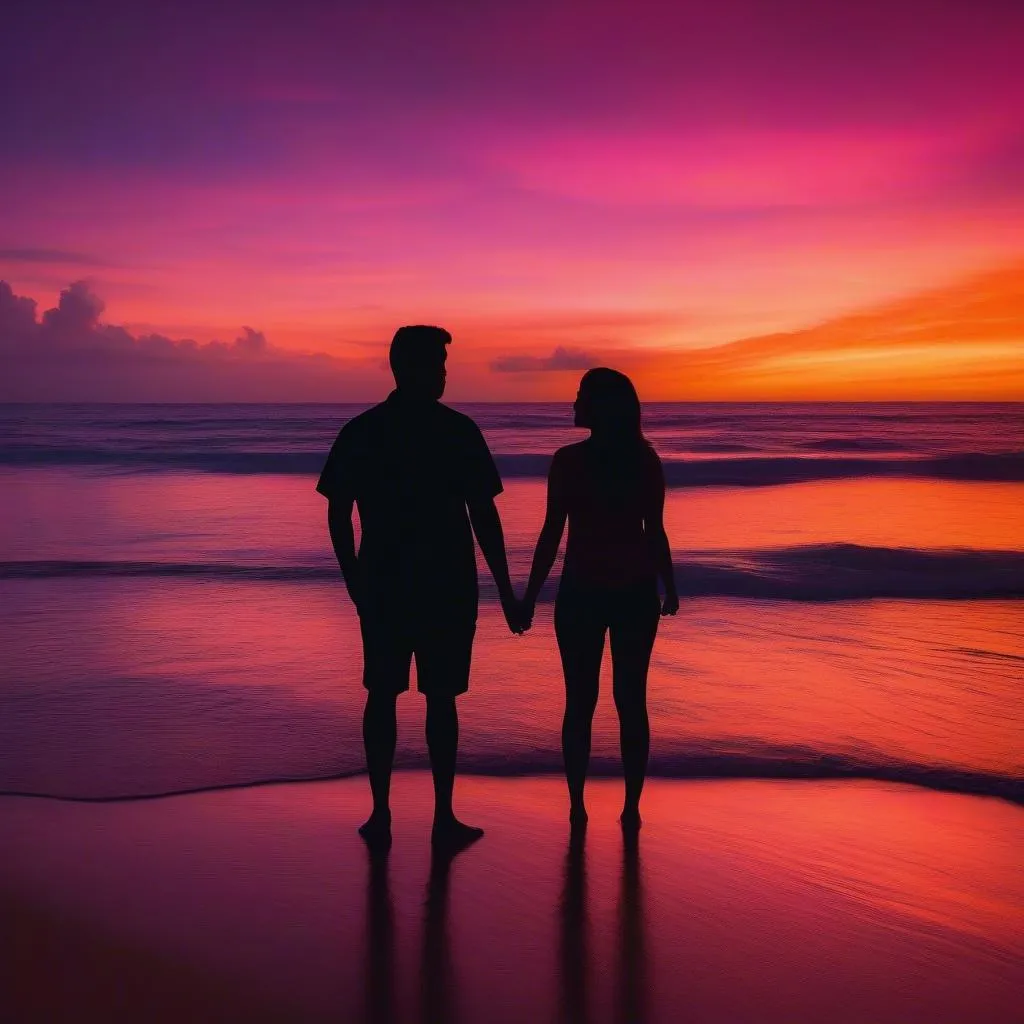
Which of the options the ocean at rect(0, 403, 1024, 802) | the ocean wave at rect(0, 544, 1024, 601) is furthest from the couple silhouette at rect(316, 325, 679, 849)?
the ocean wave at rect(0, 544, 1024, 601)

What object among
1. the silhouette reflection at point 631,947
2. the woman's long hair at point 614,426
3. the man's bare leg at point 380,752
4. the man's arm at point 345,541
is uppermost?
the woman's long hair at point 614,426

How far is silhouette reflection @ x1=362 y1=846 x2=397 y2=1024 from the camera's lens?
2.67 meters

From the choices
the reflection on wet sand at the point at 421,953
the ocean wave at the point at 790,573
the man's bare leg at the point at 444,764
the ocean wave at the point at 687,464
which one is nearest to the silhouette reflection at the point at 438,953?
the reflection on wet sand at the point at 421,953

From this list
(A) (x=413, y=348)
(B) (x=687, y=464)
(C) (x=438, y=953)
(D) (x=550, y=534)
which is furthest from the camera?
(B) (x=687, y=464)

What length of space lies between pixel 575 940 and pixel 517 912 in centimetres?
26

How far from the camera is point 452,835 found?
379 cm

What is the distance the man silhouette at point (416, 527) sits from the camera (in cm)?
356

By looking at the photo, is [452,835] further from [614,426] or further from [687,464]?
[687,464]

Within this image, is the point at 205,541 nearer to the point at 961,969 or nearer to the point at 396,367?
the point at 396,367

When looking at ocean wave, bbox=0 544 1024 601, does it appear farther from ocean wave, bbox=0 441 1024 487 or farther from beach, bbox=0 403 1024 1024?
ocean wave, bbox=0 441 1024 487

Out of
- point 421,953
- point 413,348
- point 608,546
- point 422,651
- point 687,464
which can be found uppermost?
point 413,348

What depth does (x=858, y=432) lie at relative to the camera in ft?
176

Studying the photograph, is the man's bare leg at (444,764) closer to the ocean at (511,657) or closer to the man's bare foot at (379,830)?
the man's bare foot at (379,830)

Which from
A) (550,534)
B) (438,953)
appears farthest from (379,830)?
(550,534)
